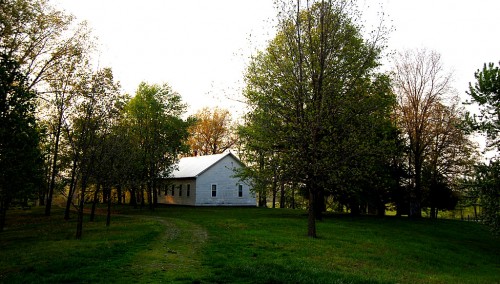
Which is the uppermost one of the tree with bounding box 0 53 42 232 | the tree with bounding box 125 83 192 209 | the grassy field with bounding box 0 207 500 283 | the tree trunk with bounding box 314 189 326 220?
the tree with bounding box 125 83 192 209

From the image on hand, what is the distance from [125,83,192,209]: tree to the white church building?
165 inches

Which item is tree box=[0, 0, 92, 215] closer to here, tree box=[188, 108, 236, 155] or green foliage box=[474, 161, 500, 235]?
green foliage box=[474, 161, 500, 235]

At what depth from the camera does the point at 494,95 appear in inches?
720

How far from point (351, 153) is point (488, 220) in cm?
717

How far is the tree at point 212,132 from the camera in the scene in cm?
6875

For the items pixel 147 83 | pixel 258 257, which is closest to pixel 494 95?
pixel 258 257

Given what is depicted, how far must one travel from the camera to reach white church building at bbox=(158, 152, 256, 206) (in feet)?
161

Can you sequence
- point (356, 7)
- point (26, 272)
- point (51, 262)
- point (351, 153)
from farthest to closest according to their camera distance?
point (356, 7) → point (351, 153) → point (51, 262) → point (26, 272)

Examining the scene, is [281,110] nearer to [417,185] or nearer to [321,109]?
[321,109]

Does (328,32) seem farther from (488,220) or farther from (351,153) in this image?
(488,220)

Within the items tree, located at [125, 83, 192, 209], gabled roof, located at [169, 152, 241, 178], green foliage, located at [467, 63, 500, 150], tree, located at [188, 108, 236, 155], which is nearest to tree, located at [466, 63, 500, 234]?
green foliage, located at [467, 63, 500, 150]

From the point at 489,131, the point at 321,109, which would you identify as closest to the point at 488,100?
the point at 489,131

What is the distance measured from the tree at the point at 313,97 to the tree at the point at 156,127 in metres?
21.1

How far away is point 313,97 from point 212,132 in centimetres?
5029
